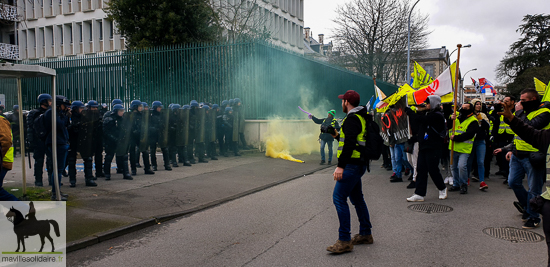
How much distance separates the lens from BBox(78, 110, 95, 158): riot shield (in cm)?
874

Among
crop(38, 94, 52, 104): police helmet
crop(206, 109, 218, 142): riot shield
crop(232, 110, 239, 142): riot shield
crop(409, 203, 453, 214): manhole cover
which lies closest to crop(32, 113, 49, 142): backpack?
crop(38, 94, 52, 104): police helmet

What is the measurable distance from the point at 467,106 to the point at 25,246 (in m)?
7.59

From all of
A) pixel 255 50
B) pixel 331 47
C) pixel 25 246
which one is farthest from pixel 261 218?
pixel 331 47

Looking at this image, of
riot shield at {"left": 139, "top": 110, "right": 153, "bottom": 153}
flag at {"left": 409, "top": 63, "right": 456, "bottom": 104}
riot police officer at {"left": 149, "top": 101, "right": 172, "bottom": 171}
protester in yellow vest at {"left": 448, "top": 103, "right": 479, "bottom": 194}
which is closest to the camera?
protester in yellow vest at {"left": 448, "top": 103, "right": 479, "bottom": 194}

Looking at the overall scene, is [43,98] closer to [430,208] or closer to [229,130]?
[229,130]

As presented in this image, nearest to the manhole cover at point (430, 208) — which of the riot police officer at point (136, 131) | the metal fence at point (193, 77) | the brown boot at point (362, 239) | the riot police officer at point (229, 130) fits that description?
the brown boot at point (362, 239)

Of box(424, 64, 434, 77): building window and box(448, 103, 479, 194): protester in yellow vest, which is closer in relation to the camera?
box(448, 103, 479, 194): protester in yellow vest

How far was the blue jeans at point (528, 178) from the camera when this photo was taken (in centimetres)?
542

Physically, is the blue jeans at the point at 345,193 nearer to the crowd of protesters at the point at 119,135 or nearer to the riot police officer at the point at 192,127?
the crowd of protesters at the point at 119,135

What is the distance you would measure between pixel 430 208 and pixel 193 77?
10.5m

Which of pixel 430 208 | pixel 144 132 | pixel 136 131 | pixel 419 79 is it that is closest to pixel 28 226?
pixel 136 131

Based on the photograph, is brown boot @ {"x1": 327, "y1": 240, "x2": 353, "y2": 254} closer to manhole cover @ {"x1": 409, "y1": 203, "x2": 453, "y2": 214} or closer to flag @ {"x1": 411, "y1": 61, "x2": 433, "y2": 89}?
manhole cover @ {"x1": 409, "y1": 203, "x2": 453, "y2": 214}

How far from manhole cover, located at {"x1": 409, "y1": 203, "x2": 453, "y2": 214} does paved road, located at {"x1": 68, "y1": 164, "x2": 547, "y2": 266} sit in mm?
162

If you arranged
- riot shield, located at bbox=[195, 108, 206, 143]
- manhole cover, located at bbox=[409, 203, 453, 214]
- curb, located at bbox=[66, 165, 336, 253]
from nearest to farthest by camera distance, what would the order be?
curb, located at bbox=[66, 165, 336, 253] < manhole cover, located at bbox=[409, 203, 453, 214] < riot shield, located at bbox=[195, 108, 206, 143]
